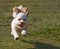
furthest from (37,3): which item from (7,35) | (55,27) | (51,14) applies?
(7,35)

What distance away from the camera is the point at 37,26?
1059 cm

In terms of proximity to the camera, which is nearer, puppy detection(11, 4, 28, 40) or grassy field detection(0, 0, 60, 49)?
puppy detection(11, 4, 28, 40)

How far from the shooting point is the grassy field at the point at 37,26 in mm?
8602

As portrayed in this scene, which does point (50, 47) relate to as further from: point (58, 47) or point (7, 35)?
point (7, 35)

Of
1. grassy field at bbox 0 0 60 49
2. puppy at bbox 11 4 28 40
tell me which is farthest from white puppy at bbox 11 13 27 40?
grassy field at bbox 0 0 60 49

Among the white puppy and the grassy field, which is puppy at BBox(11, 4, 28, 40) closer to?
the white puppy

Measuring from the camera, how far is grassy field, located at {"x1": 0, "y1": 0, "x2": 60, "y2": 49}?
28.2 feet

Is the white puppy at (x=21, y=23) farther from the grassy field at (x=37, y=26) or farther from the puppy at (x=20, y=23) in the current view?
the grassy field at (x=37, y=26)

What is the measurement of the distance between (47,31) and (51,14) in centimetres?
295

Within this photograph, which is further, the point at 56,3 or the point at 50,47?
the point at 56,3

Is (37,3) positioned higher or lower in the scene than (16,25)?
lower

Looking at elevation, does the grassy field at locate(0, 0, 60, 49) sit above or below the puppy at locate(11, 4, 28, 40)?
below

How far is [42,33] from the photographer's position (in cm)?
968

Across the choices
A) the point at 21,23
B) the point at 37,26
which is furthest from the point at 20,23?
the point at 37,26
